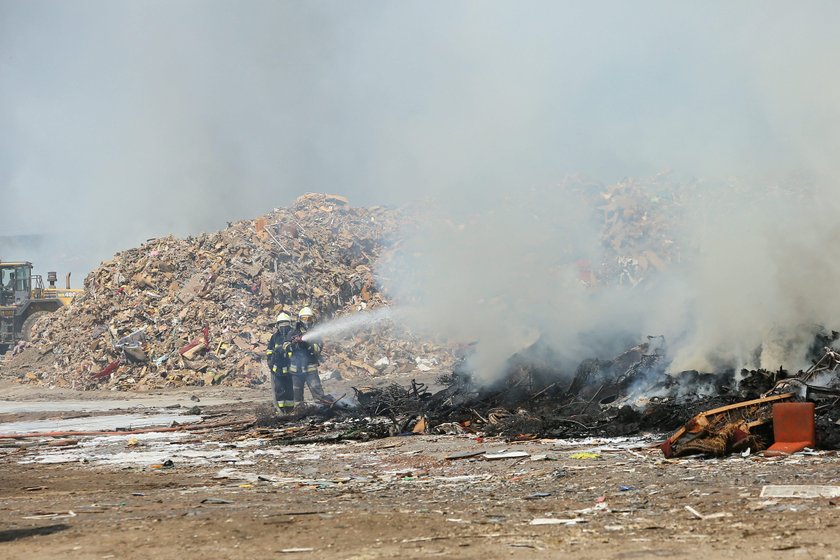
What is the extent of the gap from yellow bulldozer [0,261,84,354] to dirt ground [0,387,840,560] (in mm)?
24218

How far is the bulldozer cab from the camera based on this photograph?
34312mm

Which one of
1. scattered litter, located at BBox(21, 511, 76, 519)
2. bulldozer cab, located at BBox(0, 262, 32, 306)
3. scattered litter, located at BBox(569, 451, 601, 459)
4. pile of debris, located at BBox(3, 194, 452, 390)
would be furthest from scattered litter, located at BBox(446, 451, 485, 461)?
bulldozer cab, located at BBox(0, 262, 32, 306)

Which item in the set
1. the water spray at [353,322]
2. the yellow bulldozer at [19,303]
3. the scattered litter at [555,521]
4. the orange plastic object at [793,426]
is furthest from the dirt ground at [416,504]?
the yellow bulldozer at [19,303]

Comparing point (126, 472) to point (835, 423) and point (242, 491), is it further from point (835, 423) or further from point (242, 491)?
point (835, 423)

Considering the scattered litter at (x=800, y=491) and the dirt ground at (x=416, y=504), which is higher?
the scattered litter at (x=800, y=491)

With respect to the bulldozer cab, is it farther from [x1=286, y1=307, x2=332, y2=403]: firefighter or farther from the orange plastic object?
the orange plastic object

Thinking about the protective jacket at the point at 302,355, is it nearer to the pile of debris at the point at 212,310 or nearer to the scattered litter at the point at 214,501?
the scattered litter at the point at 214,501

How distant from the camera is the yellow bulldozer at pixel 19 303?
33.8 metres

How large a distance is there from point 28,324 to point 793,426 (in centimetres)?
3073

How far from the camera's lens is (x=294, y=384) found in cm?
1566

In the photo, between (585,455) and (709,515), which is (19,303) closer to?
(585,455)

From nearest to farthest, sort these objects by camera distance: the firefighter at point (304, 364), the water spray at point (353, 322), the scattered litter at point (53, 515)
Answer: the scattered litter at point (53, 515)
the firefighter at point (304, 364)
the water spray at point (353, 322)

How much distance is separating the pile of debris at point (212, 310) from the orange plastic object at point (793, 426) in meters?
15.9

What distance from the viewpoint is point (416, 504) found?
671cm
